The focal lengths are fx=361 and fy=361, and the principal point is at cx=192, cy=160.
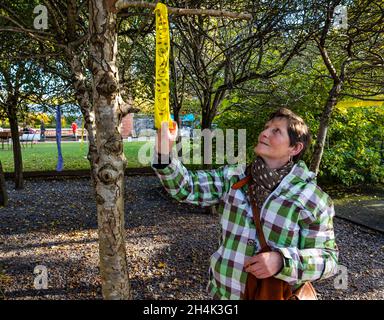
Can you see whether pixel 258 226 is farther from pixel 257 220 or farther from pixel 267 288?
Answer: pixel 267 288

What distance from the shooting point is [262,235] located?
1604 mm

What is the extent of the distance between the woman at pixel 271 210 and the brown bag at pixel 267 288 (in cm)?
2

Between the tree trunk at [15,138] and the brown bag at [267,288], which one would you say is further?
the tree trunk at [15,138]

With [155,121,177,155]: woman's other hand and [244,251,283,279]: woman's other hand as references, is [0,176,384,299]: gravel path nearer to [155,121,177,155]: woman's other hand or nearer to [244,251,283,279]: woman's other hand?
[244,251,283,279]: woman's other hand

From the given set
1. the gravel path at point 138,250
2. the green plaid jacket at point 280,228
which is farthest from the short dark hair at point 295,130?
the gravel path at point 138,250

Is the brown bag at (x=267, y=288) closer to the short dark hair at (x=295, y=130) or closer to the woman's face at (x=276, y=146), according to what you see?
the woman's face at (x=276, y=146)

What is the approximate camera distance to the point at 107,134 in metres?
2.10

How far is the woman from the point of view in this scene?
5.00ft

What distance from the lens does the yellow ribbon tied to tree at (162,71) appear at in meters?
1.59

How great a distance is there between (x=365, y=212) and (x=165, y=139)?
7.66m

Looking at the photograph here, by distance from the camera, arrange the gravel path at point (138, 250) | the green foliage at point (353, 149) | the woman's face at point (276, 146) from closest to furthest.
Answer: the woman's face at point (276, 146) → the gravel path at point (138, 250) → the green foliage at point (353, 149)

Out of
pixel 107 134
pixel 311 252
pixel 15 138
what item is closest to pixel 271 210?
pixel 311 252

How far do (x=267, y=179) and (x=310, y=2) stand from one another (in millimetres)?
4098

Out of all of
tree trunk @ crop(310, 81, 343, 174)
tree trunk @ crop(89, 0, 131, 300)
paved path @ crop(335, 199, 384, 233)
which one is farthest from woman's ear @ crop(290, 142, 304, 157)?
paved path @ crop(335, 199, 384, 233)
